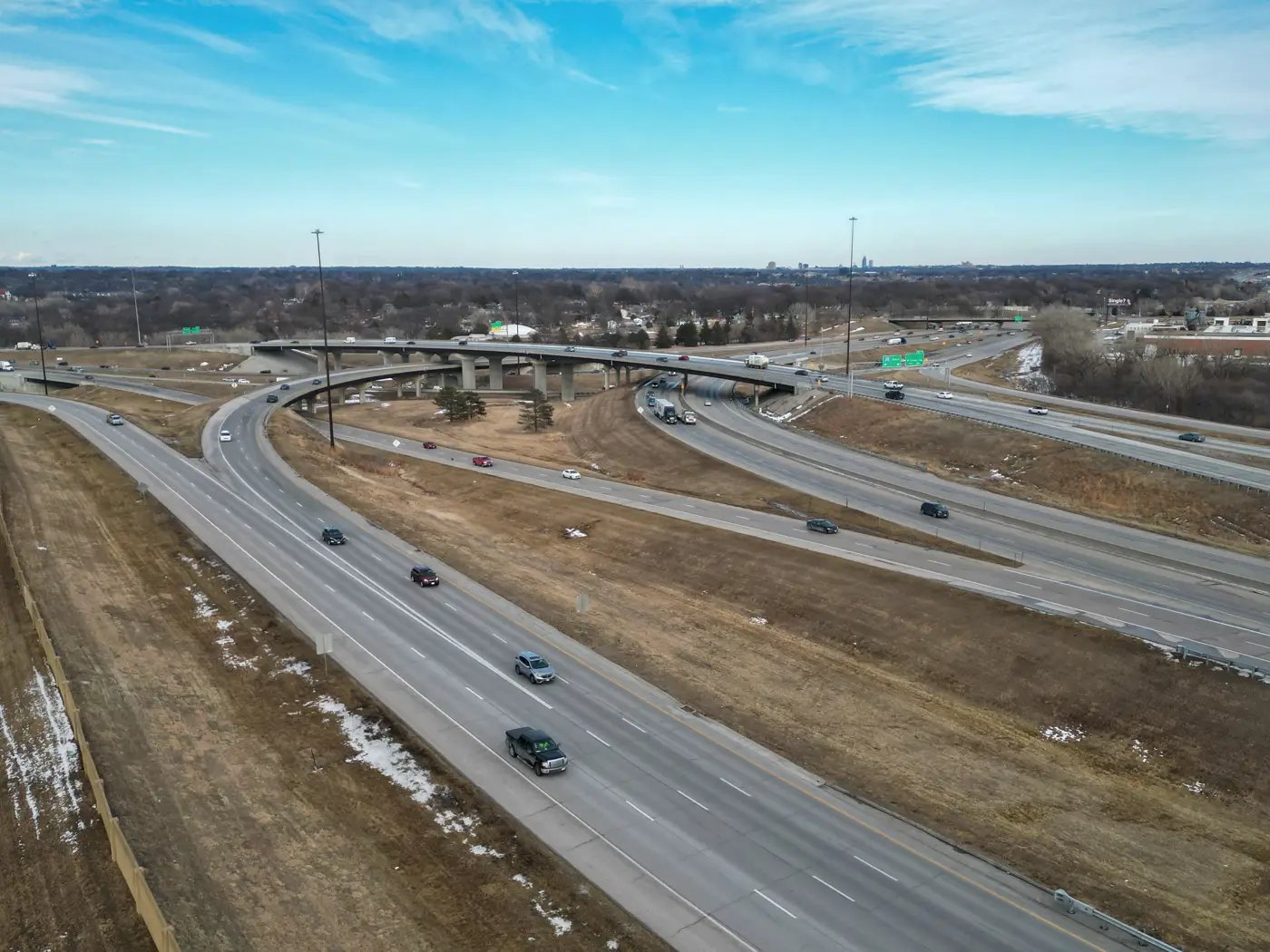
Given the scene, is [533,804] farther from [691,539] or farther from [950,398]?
[950,398]

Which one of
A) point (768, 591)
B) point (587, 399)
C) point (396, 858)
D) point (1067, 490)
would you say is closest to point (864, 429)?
point (1067, 490)

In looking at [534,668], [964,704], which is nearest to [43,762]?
[534,668]

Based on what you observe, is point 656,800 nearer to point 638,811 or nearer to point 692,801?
point 638,811

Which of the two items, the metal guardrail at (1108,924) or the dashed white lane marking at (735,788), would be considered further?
the dashed white lane marking at (735,788)

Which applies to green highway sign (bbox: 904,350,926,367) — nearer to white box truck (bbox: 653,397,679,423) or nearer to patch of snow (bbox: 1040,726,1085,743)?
white box truck (bbox: 653,397,679,423)

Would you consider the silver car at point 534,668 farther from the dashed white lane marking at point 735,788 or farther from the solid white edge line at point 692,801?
the dashed white lane marking at point 735,788

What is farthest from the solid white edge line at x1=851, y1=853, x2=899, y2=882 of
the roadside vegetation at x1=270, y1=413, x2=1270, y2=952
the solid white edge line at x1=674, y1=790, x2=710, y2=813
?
the solid white edge line at x1=674, y1=790, x2=710, y2=813

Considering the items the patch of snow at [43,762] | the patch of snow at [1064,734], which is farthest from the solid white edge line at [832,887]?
the patch of snow at [43,762]
